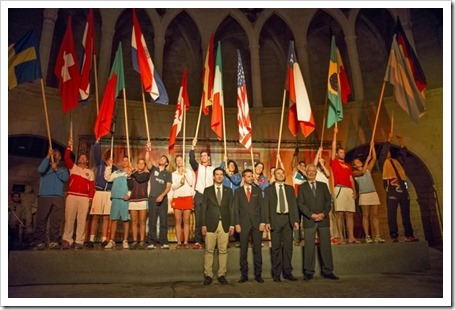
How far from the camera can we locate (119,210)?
628cm

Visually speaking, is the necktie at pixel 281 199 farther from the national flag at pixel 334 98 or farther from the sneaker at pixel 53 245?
the sneaker at pixel 53 245

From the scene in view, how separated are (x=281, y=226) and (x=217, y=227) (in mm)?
1087

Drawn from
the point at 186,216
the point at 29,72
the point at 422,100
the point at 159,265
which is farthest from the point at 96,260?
the point at 422,100

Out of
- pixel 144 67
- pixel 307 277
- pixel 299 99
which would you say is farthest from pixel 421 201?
pixel 144 67

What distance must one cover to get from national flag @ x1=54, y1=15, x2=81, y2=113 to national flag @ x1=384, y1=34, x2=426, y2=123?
664cm

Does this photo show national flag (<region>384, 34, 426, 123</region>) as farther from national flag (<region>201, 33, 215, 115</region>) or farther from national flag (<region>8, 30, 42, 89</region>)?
national flag (<region>8, 30, 42, 89</region>)

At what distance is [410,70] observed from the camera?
280 inches

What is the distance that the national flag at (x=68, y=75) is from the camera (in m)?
6.86

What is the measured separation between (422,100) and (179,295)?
632 cm

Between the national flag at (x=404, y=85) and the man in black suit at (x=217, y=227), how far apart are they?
448 cm

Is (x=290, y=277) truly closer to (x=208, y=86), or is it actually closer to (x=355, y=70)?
(x=208, y=86)

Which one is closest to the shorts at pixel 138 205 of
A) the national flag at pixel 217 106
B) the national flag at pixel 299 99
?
the national flag at pixel 217 106

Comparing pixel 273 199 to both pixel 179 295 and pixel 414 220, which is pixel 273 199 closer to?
pixel 179 295

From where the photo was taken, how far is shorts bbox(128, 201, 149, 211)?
20.6 ft
